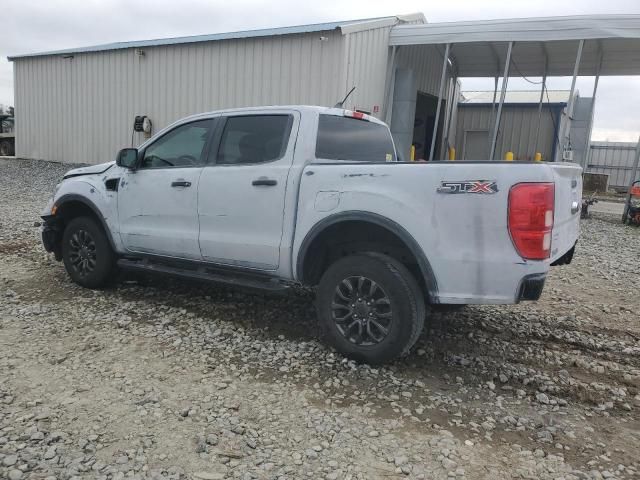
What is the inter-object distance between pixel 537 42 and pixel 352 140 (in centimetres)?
1031

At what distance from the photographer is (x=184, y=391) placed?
3.41m

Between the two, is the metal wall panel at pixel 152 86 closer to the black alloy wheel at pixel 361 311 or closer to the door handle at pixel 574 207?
the door handle at pixel 574 207

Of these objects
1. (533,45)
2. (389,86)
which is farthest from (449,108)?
(389,86)

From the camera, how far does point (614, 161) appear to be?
101ft

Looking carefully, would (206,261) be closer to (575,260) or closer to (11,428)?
(11,428)

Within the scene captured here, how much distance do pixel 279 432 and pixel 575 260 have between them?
654 cm

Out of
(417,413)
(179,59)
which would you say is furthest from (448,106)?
(417,413)

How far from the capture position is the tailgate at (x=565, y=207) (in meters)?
3.37

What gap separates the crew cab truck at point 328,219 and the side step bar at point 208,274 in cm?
2

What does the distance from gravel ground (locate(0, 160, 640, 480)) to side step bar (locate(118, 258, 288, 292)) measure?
391 millimetres

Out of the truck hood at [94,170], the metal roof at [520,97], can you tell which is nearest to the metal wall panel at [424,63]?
the metal roof at [520,97]

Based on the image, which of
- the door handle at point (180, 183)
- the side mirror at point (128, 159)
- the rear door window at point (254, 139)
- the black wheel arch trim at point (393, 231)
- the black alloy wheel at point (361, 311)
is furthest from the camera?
the side mirror at point (128, 159)

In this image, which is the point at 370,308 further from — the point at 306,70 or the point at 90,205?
the point at 306,70

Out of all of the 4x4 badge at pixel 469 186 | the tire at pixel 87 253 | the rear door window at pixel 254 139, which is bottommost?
the tire at pixel 87 253
